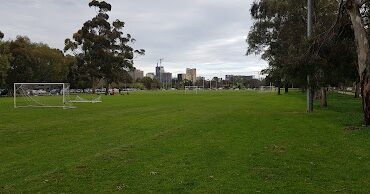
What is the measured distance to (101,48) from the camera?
9225 centimetres

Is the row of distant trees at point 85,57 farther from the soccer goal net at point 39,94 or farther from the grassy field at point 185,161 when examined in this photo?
the grassy field at point 185,161

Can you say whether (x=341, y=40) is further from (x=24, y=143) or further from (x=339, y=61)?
(x=24, y=143)

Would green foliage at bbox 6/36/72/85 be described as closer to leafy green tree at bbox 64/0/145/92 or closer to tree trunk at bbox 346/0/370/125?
leafy green tree at bbox 64/0/145/92

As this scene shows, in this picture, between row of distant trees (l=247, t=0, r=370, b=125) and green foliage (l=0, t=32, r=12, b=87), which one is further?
green foliage (l=0, t=32, r=12, b=87)

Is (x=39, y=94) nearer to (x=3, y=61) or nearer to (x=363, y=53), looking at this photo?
(x=3, y=61)

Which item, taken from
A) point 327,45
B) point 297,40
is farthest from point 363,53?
point 297,40

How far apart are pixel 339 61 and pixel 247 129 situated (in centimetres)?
1061

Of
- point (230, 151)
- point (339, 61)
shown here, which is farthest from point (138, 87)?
point (230, 151)

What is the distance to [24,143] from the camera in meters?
14.4

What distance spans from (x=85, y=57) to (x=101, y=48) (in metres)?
4.25

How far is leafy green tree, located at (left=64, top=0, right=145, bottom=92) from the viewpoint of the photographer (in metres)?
92.2

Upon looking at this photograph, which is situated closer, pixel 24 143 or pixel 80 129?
pixel 24 143

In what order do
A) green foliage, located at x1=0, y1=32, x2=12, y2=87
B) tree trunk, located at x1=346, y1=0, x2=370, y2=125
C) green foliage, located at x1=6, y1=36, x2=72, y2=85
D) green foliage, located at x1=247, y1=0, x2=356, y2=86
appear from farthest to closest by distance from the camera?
green foliage, located at x1=6, y1=36, x2=72, y2=85 < green foliage, located at x1=0, y1=32, x2=12, y2=87 < green foliage, located at x1=247, y1=0, x2=356, y2=86 < tree trunk, located at x1=346, y1=0, x2=370, y2=125

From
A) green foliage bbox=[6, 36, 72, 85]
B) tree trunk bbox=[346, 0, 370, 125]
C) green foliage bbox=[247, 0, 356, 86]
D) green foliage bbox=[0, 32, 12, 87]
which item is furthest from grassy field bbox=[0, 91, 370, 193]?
green foliage bbox=[6, 36, 72, 85]
